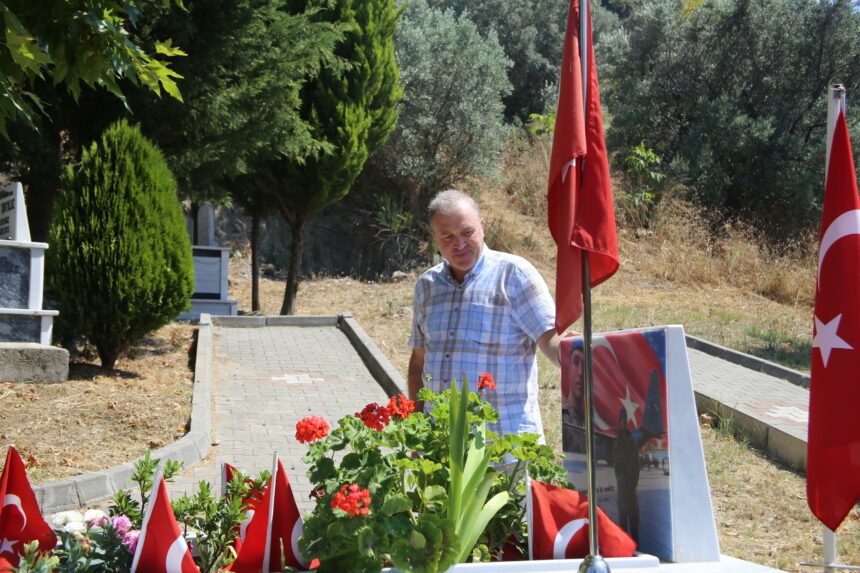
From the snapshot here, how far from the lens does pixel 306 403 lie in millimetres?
9414

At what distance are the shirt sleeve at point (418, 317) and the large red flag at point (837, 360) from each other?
5.45 feet

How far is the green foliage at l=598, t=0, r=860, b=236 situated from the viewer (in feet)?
71.8

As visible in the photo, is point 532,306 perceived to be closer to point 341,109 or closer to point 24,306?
point 24,306

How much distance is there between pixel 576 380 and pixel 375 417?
0.67 metres

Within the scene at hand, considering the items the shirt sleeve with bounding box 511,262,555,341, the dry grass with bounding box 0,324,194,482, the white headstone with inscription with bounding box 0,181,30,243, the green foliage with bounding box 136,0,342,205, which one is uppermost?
the green foliage with bounding box 136,0,342,205

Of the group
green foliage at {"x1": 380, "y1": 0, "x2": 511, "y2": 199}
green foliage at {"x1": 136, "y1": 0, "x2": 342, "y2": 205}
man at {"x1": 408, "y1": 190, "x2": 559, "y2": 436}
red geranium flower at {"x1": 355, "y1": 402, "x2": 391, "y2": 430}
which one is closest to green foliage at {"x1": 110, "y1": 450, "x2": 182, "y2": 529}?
red geranium flower at {"x1": 355, "y1": 402, "x2": 391, "y2": 430}

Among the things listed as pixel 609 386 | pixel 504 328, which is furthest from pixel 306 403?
pixel 609 386

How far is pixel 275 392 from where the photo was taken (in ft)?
32.5

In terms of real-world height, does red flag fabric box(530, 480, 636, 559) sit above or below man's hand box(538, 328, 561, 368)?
below

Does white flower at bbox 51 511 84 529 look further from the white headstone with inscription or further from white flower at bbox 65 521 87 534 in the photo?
the white headstone with inscription

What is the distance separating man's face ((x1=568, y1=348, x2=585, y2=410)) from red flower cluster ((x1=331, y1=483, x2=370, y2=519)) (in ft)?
2.80

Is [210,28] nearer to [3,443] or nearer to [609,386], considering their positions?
[3,443]

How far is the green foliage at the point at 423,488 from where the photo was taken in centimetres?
213

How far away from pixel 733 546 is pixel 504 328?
262 cm
